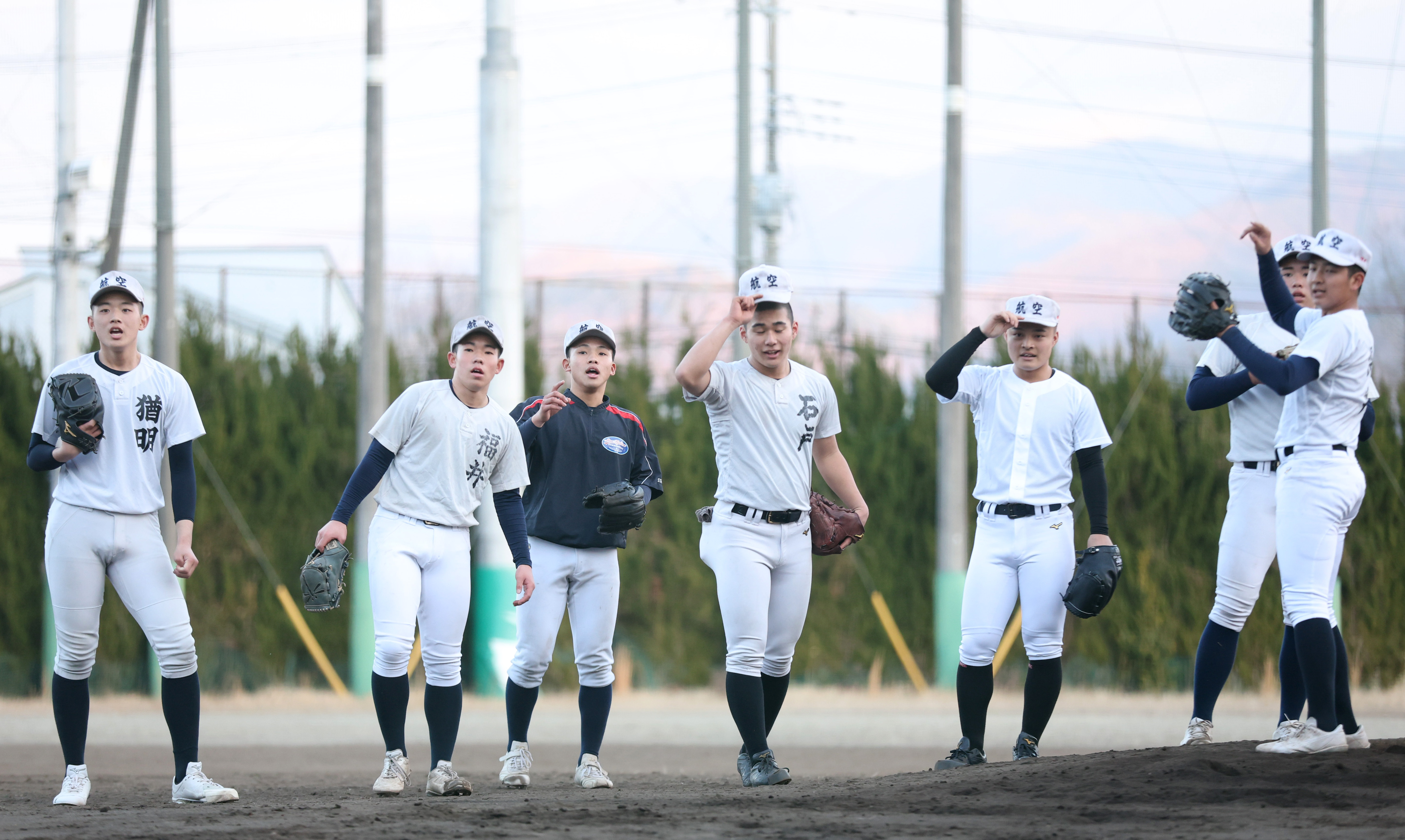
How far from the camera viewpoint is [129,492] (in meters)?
5.41

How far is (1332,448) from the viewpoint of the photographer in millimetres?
5461

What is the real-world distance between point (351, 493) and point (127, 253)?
110 ft

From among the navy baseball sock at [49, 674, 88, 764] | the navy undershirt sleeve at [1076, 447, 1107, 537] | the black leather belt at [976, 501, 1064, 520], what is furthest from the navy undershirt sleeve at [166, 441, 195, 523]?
the navy undershirt sleeve at [1076, 447, 1107, 537]

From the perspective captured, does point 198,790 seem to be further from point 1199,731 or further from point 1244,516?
point 1244,516

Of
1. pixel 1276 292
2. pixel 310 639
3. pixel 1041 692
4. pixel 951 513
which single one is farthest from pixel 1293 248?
pixel 310 639

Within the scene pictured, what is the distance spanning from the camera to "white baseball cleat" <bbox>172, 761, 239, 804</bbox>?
17.6ft

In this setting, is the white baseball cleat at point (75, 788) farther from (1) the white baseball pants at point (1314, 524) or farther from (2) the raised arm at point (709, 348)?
(1) the white baseball pants at point (1314, 524)

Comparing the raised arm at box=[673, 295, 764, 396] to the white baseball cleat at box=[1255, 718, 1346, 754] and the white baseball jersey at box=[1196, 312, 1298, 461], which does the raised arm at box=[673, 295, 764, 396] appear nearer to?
the white baseball jersey at box=[1196, 312, 1298, 461]

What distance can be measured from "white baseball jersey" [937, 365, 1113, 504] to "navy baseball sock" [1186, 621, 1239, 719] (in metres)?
0.94

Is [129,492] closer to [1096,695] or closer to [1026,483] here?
[1026,483]

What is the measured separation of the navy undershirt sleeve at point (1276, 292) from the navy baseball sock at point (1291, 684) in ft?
4.41

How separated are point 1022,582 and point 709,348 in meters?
1.72

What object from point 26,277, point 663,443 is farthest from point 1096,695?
point 26,277

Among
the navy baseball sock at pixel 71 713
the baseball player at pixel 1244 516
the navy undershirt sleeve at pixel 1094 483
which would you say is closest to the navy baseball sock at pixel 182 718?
the navy baseball sock at pixel 71 713
